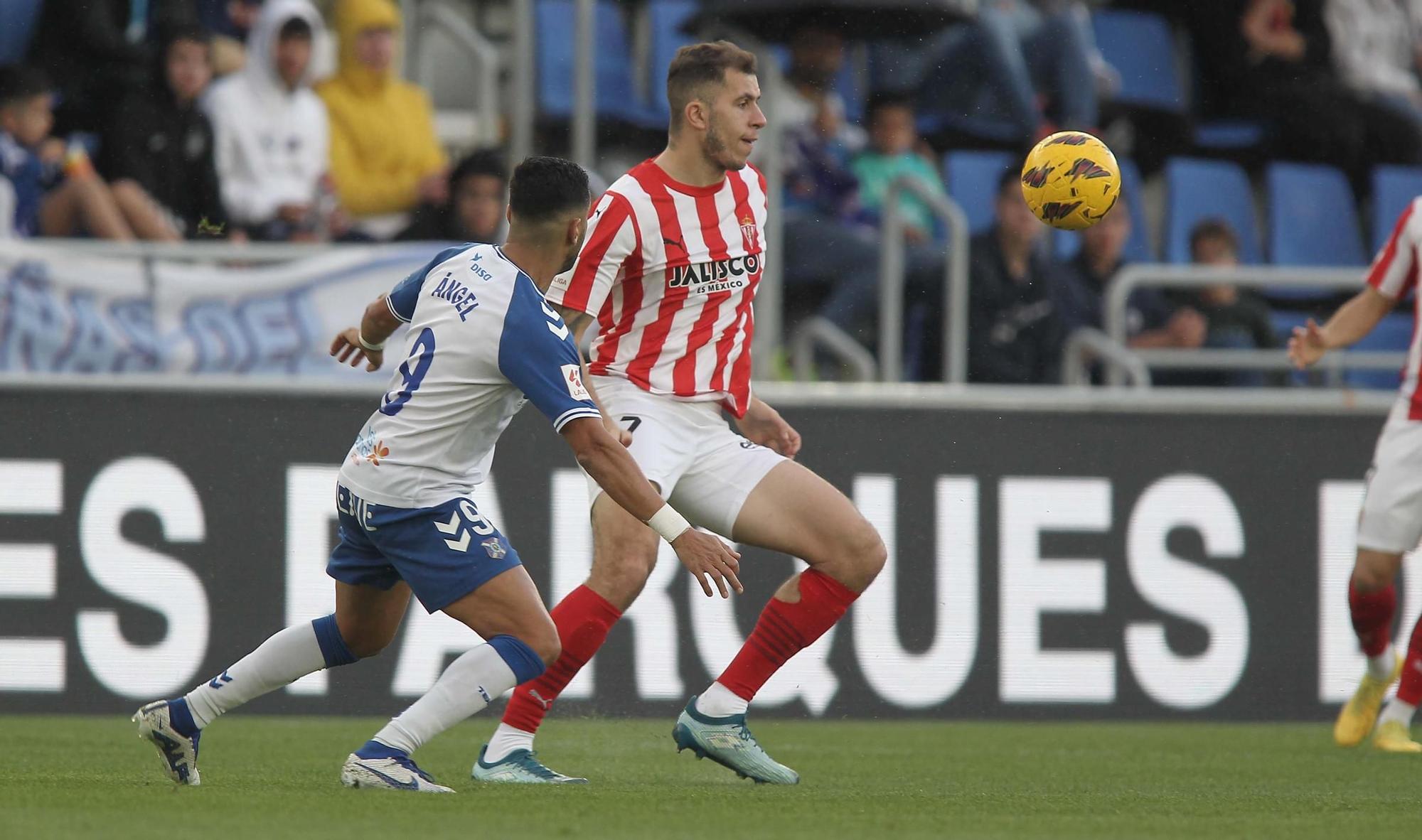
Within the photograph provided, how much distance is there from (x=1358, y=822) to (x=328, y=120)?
705cm

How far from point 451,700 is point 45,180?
18.2 feet

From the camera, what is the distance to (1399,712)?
798 centimetres

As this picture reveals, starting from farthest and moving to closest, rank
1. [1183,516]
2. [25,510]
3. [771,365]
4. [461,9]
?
[461,9]
[771,365]
[1183,516]
[25,510]

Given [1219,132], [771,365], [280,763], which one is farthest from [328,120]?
[1219,132]

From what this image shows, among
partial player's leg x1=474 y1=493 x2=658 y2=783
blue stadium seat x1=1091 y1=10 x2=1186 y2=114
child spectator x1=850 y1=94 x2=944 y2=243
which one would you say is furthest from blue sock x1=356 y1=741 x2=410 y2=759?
blue stadium seat x1=1091 y1=10 x2=1186 y2=114

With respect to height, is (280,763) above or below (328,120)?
below

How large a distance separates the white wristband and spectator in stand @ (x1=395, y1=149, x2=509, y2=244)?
15.1ft

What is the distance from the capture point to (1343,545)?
9.29 meters

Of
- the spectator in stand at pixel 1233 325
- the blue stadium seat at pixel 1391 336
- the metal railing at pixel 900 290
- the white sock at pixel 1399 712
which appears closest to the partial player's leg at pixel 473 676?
the white sock at pixel 1399 712

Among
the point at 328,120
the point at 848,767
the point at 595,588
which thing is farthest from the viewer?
the point at 328,120

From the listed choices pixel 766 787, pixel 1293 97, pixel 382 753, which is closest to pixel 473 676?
pixel 382 753

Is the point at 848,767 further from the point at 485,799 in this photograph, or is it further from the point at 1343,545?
the point at 1343,545

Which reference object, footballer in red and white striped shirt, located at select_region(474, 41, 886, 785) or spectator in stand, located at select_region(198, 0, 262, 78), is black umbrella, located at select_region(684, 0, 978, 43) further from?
footballer in red and white striped shirt, located at select_region(474, 41, 886, 785)

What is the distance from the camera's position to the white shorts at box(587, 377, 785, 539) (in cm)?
636
